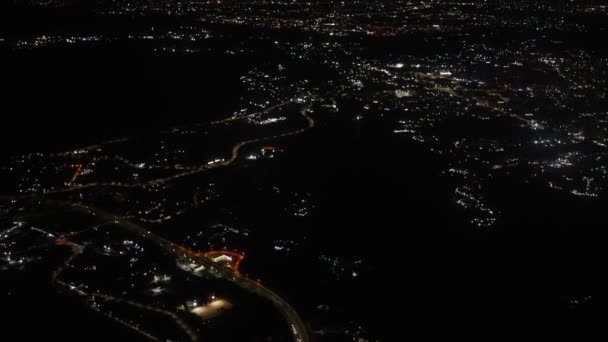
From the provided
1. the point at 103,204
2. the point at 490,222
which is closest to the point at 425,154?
the point at 490,222

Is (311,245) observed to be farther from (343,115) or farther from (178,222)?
(343,115)

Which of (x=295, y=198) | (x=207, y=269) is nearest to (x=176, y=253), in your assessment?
(x=207, y=269)

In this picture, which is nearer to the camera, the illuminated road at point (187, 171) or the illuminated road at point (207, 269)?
the illuminated road at point (207, 269)

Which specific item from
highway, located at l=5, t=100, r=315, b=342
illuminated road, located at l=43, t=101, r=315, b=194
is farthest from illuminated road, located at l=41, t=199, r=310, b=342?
illuminated road, located at l=43, t=101, r=315, b=194

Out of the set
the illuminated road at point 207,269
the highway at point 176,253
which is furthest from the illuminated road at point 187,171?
the illuminated road at point 207,269

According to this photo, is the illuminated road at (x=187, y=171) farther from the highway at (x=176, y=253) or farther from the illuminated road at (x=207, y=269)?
the illuminated road at (x=207, y=269)

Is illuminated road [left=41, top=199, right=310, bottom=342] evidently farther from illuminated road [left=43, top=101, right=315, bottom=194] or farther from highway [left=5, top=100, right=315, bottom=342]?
illuminated road [left=43, top=101, right=315, bottom=194]

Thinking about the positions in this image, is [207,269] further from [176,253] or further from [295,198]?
[295,198]

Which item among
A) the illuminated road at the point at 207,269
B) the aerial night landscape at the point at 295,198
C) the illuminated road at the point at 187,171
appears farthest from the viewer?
the illuminated road at the point at 187,171
